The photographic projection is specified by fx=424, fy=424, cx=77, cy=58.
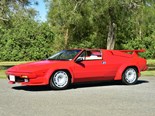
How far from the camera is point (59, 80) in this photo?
502 inches

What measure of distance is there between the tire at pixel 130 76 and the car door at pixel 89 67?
836 mm

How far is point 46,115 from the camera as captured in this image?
8.24 meters

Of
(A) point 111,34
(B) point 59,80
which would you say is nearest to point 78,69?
(B) point 59,80

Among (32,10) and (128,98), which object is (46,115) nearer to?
(128,98)

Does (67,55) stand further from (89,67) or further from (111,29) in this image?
(111,29)

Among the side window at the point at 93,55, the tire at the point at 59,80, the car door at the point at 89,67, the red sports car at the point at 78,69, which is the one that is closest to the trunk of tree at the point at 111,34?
the red sports car at the point at 78,69

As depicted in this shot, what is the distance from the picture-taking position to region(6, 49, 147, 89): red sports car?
40.8 ft

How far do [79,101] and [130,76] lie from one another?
14.6 ft

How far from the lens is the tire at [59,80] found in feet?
41.5

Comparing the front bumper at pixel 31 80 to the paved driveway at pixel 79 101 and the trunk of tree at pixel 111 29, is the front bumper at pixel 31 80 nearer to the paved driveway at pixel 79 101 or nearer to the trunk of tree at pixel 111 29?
the paved driveway at pixel 79 101

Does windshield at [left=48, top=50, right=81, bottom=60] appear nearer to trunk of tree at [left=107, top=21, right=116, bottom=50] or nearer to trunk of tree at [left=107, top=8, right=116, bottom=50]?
trunk of tree at [left=107, top=8, right=116, bottom=50]

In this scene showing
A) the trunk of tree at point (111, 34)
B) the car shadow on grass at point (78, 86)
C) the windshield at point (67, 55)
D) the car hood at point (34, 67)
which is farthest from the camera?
the trunk of tree at point (111, 34)

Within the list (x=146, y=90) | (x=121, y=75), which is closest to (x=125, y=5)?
(x=121, y=75)

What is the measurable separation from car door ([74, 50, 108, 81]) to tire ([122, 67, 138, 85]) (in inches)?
32.9
